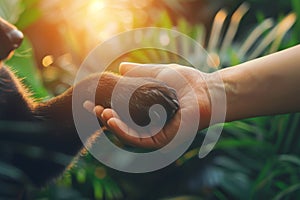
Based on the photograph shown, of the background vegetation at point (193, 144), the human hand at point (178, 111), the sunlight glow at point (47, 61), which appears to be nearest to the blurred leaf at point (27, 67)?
the background vegetation at point (193, 144)

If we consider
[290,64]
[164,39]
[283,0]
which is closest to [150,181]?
[164,39]

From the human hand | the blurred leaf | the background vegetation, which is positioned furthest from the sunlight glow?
the human hand

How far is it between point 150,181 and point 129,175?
109 mm

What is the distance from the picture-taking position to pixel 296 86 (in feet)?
6.15

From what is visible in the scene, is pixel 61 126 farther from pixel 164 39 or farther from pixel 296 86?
pixel 164 39

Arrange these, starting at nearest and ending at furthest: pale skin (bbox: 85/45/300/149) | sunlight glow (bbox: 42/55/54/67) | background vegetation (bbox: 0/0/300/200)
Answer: pale skin (bbox: 85/45/300/149) → background vegetation (bbox: 0/0/300/200) → sunlight glow (bbox: 42/55/54/67)

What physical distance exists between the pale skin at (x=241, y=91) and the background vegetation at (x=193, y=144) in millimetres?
1083

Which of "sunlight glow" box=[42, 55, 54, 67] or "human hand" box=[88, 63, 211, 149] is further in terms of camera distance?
"sunlight glow" box=[42, 55, 54, 67]

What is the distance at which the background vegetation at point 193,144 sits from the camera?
130 inches

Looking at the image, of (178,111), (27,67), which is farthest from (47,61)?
(178,111)

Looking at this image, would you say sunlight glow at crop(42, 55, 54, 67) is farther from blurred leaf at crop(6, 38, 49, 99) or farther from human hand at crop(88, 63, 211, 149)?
human hand at crop(88, 63, 211, 149)

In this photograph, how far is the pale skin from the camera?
6.15 feet

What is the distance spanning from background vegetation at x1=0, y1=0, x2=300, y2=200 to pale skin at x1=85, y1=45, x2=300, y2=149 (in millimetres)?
1083

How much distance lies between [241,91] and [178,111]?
0.18 meters
